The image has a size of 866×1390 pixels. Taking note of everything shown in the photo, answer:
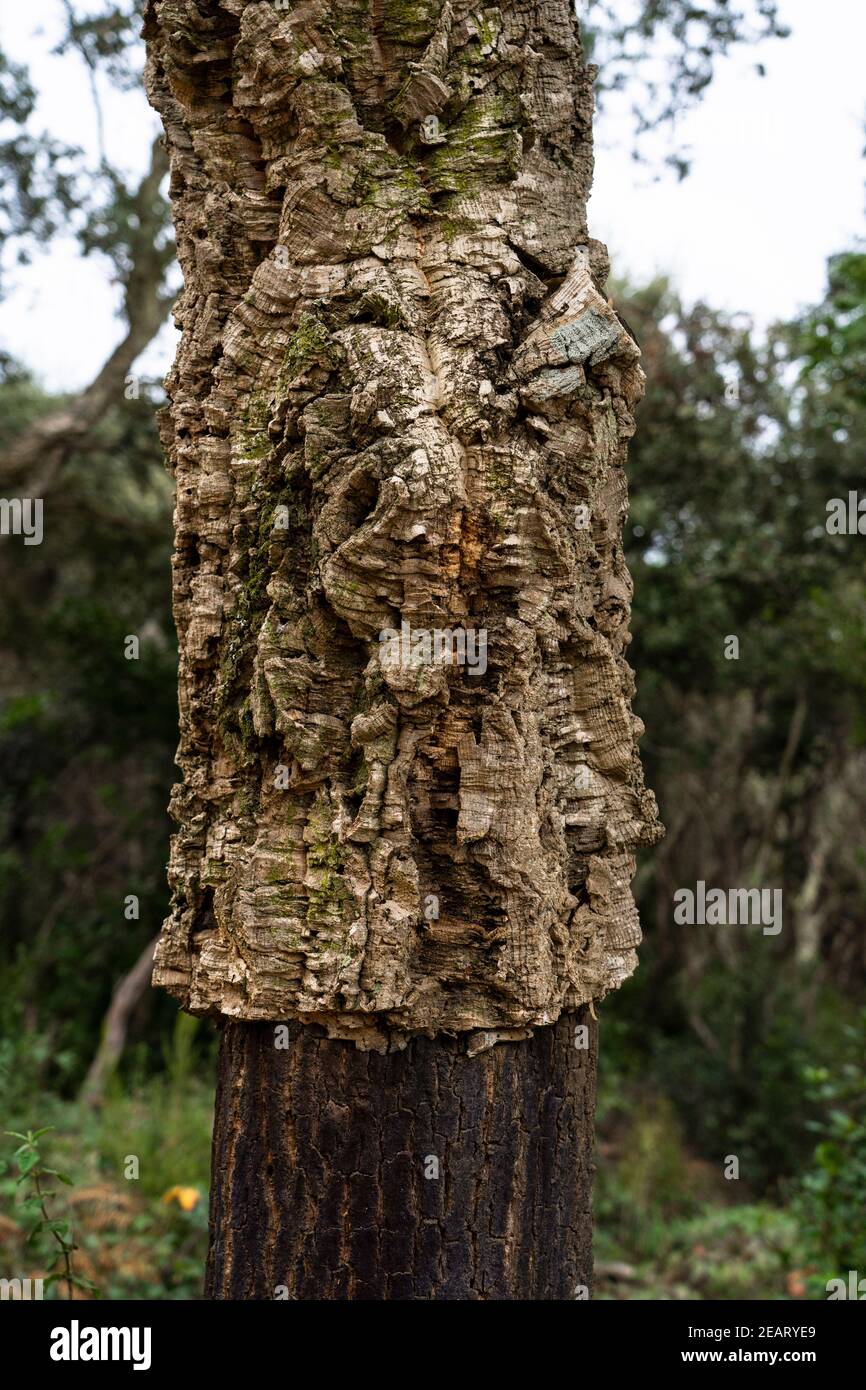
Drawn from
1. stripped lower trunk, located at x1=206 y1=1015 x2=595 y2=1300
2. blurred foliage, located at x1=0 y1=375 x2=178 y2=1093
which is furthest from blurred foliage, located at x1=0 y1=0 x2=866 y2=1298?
stripped lower trunk, located at x1=206 y1=1015 x2=595 y2=1300

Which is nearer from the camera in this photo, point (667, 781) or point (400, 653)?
point (400, 653)

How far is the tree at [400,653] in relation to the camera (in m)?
1.87

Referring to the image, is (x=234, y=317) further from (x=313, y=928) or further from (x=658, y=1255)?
(x=658, y=1255)

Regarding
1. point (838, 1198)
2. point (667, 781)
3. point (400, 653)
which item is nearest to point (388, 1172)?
point (400, 653)

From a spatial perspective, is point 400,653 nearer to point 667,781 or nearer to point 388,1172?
point 388,1172

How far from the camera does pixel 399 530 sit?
1.82 meters

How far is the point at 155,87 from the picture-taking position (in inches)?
86.1

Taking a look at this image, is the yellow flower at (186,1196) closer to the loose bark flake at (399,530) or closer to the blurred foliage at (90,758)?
the loose bark flake at (399,530)

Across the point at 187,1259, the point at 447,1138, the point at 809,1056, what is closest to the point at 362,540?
the point at 447,1138

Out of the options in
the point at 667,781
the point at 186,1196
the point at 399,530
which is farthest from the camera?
the point at 667,781

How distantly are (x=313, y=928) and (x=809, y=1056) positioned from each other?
5735 millimetres

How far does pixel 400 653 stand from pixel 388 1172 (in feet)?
3.00

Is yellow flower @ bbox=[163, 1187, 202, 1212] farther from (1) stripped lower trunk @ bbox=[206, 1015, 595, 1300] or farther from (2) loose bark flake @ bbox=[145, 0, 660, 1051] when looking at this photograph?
(2) loose bark flake @ bbox=[145, 0, 660, 1051]

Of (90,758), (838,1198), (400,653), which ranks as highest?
(90,758)
